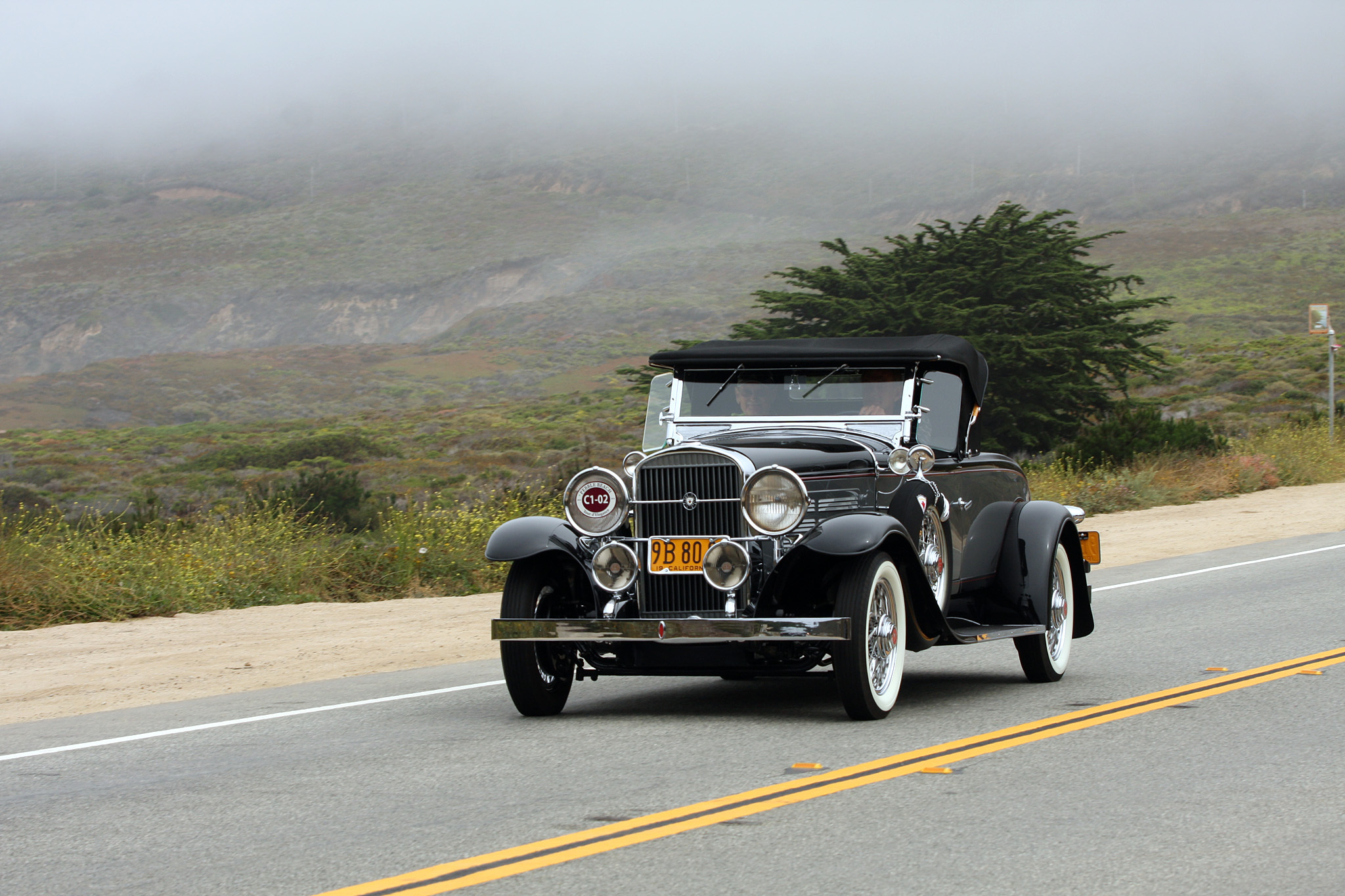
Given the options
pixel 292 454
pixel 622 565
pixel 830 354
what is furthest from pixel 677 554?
pixel 292 454

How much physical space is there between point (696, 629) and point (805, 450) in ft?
4.72

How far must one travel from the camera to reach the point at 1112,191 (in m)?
200

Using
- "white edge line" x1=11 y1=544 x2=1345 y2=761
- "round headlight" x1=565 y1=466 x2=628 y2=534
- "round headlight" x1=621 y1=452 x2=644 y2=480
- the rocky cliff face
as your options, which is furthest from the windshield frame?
the rocky cliff face

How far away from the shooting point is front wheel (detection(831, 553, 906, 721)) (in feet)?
24.2

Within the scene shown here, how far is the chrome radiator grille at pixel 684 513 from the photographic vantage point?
307 inches

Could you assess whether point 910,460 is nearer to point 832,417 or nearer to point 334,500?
point 832,417

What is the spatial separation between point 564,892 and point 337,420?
301ft

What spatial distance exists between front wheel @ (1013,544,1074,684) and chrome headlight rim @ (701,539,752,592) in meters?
2.14

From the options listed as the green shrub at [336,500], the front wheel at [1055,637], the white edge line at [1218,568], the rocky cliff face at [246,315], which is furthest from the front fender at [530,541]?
the rocky cliff face at [246,315]

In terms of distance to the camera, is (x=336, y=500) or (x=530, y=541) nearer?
(x=530, y=541)

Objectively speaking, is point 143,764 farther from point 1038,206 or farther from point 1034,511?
point 1038,206

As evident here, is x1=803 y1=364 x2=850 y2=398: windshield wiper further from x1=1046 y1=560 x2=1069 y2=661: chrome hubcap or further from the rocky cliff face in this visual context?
Answer: the rocky cliff face

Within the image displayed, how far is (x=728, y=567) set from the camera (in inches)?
303

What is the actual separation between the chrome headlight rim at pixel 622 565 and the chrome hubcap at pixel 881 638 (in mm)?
1283
